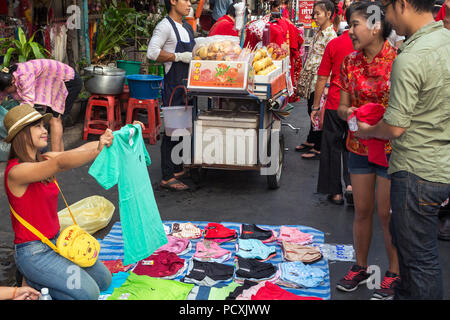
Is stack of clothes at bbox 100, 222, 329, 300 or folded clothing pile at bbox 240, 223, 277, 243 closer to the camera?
stack of clothes at bbox 100, 222, 329, 300

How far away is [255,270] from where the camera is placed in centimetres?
430

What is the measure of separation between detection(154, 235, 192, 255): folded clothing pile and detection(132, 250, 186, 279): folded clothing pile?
111 mm

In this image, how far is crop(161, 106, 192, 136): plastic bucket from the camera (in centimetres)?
593

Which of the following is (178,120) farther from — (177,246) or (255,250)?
(255,250)

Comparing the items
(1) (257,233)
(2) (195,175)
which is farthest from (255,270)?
(2) (195,175)

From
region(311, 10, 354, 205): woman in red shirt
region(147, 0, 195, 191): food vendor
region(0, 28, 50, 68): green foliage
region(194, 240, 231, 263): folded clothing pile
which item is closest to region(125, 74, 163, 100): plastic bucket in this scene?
region(0, 28, 50, 68): green foliage

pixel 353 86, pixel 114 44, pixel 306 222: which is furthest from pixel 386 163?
pixel 114 44

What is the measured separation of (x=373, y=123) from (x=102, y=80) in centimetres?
569

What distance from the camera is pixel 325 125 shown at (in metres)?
5.71

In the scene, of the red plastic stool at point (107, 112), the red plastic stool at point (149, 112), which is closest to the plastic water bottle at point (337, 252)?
the red plastic stool at point (149, 112)

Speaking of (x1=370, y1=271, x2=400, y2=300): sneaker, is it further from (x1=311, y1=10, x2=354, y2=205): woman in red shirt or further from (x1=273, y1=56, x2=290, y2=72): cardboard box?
(x1=273, y1=56, x2=290, y2=72): cardboard box

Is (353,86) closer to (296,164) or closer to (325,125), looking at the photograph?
(325,125)

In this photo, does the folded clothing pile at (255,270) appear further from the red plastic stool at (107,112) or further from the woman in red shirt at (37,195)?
the red plastic stool at (107,112)

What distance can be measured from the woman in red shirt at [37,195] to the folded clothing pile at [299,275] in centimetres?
153
